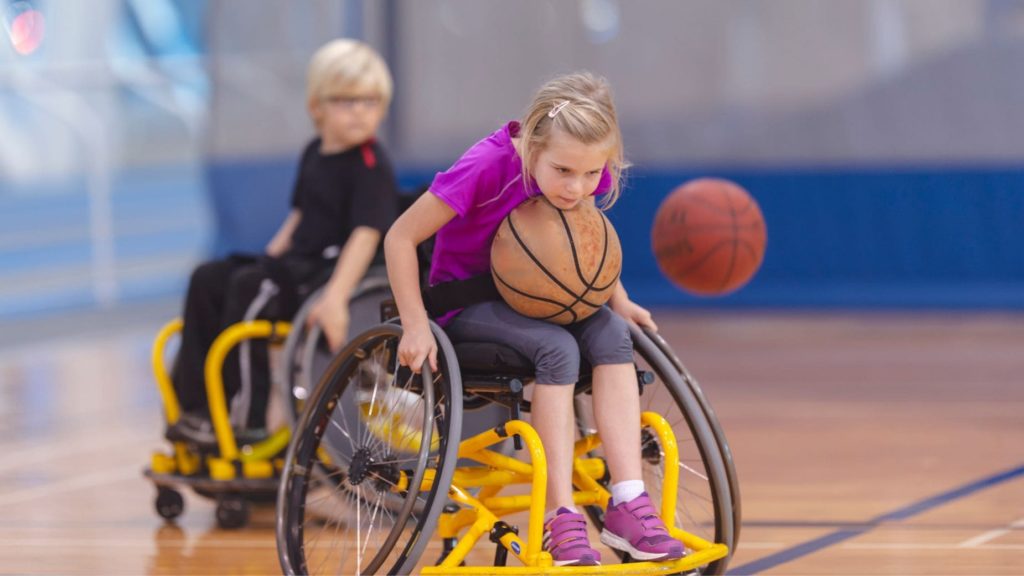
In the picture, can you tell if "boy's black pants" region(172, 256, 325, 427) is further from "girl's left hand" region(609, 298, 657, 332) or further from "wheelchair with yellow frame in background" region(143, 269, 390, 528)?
"girl's left hand" region(609, 298, 657, 332)

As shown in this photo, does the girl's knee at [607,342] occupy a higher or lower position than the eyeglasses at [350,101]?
lower

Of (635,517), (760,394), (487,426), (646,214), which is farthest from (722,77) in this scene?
(635,517)

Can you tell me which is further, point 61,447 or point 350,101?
point 61,447

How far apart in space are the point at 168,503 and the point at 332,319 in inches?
26.5

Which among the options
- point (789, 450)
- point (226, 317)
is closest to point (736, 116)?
point (789, 450)

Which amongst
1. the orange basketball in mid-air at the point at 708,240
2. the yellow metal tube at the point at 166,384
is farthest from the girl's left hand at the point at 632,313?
the yellow metal tube at the point at 166,384

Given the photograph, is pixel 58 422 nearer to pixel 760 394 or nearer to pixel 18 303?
pixel 760 394

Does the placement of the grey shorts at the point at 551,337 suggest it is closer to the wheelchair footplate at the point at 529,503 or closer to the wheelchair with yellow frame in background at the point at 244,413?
the wheelchair footplate at the point at 529,503

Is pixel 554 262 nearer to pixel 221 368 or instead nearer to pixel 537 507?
pixel 537 507

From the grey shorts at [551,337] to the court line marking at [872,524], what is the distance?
68cm

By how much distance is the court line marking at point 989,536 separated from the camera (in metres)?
3.16

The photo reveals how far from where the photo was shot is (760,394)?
17.6 ft

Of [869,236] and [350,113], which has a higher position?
[350,113]

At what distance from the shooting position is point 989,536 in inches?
127
